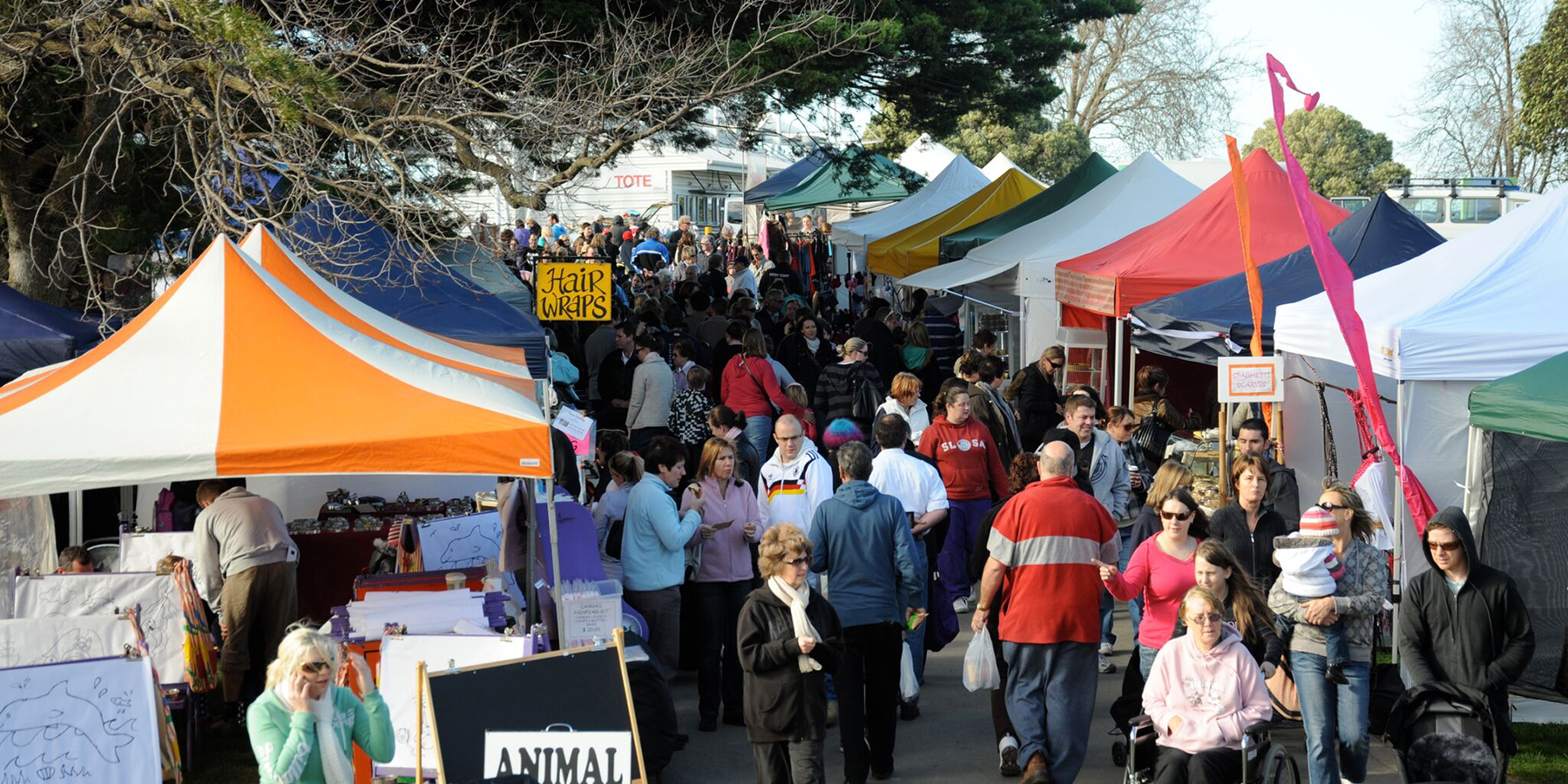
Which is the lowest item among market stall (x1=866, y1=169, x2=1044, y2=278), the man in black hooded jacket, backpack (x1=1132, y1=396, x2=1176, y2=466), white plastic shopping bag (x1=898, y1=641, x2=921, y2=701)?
white plastic shopping bag (x1=898, y1=641, x2=921, y2=701)

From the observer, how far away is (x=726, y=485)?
8.37 metres

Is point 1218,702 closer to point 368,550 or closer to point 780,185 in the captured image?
point 368,550

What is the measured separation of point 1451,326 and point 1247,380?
1.48 meters

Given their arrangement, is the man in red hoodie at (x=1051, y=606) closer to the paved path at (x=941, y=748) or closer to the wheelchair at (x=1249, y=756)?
the paved path at (x=941, y=748)

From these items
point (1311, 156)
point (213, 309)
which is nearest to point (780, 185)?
point (213, 309)

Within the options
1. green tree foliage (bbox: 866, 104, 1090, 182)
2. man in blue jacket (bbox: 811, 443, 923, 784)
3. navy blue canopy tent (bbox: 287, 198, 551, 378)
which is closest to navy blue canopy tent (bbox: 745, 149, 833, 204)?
navy blue canopy tent (bbox: 287, 198, 551, 378)

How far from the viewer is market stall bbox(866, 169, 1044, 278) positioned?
773 inches

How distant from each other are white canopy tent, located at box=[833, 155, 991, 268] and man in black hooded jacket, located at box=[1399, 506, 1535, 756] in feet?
51.7

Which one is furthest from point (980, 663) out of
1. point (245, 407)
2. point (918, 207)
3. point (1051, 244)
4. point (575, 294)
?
point (918, 207)

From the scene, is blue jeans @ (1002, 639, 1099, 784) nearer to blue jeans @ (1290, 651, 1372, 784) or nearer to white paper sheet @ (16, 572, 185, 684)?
blue jeans @ (1290, 651, 1372, 784)

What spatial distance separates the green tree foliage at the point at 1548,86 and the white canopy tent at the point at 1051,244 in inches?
713

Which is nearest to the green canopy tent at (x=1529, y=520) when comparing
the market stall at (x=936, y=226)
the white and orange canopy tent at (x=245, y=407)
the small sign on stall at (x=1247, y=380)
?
the small sign on stall at (x=1247, y=380)

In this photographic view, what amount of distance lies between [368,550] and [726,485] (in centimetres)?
269

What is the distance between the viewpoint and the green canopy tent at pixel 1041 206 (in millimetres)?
18938
